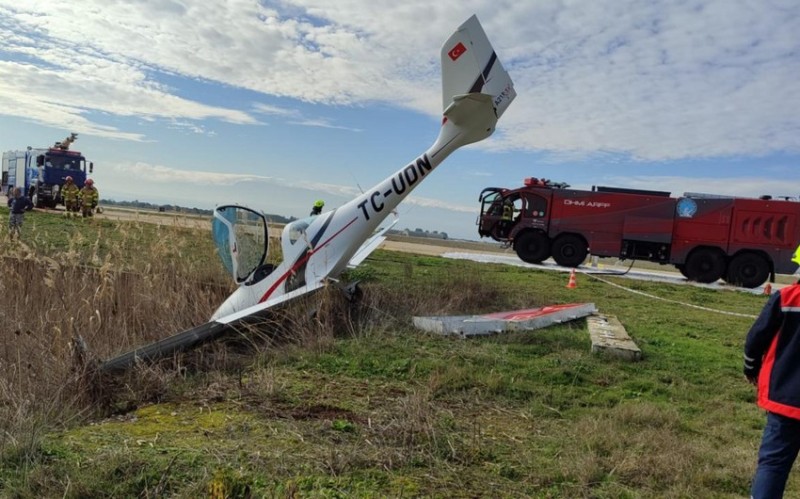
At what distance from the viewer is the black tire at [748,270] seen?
17625mm

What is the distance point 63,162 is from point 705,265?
1152 inches

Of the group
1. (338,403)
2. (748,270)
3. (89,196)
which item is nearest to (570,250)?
(748,270)

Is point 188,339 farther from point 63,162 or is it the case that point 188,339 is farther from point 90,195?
point 63,162

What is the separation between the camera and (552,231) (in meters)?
19.7

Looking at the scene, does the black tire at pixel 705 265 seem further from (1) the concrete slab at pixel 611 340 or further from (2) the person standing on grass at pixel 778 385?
(2) the person standing on grass at pixel 778 385

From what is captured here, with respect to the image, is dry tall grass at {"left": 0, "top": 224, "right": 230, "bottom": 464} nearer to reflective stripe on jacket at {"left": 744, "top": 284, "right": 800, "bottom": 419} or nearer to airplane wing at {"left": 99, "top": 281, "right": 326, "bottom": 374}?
airplane wing at {"left": 99, "top": 281, "right": 326, "bottom": 374}

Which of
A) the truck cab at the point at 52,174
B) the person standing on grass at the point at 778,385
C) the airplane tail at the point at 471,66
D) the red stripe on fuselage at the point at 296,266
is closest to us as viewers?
the person standing on grass at the point at 778,385

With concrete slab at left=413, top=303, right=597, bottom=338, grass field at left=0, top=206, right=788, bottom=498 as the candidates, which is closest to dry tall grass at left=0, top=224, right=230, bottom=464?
grass field at left=0, top=206, right=788, bottom=498

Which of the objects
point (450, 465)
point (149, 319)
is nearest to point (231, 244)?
point (149, 319)

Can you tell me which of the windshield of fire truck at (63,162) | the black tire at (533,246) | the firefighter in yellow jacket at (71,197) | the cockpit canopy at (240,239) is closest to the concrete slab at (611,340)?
the cockpit canopy at (240,239)

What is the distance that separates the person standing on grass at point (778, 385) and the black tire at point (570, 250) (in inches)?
653

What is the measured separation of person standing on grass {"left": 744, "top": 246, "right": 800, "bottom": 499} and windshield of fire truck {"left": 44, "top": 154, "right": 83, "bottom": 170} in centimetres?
3285

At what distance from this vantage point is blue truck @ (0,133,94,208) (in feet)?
96.0

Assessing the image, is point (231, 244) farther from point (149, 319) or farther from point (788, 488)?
point (788, 488)
